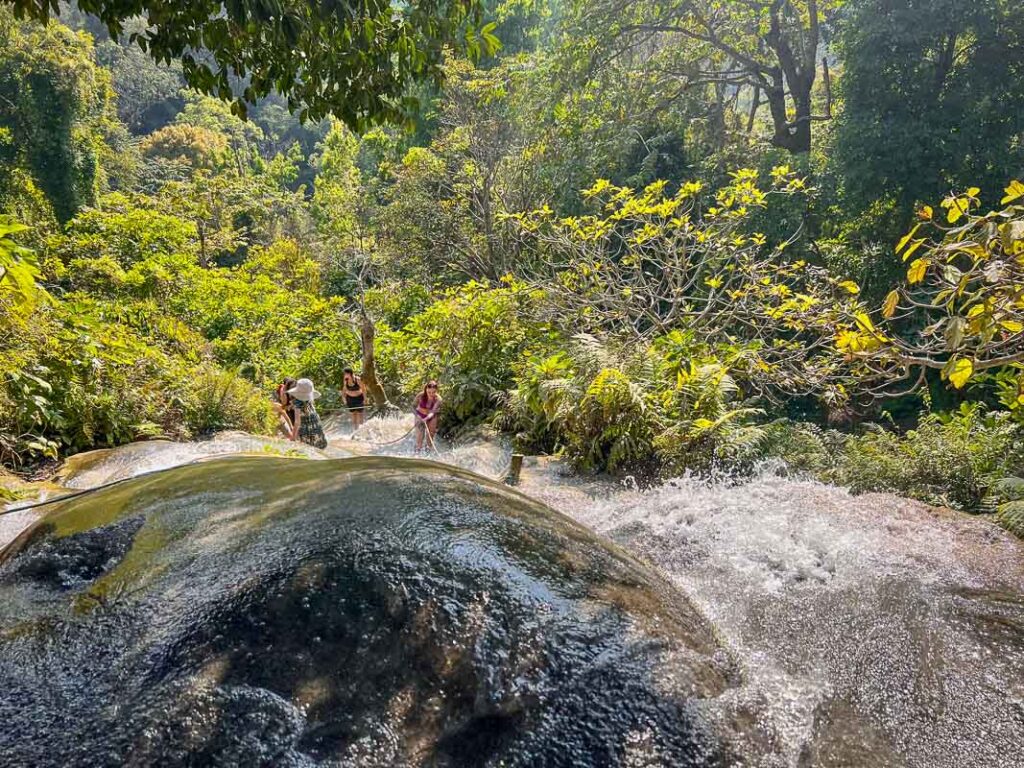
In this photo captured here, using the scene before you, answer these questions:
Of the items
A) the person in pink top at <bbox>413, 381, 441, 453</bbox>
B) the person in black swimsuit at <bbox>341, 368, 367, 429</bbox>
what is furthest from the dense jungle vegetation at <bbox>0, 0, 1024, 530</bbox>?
the person in pink top at <bbox>413, 381, 441, 453</bbox>

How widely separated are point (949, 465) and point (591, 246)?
649 centimetres

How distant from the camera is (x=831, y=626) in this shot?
3584 millimetres

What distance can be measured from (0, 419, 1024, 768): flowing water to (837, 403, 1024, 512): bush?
545mm

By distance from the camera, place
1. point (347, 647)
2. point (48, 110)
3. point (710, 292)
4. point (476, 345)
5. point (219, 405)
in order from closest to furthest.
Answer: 1. point (347, 647)
2. point (219, 405)
3. point (710, 292)
4. point (476, 345)
5. point (48, 110)

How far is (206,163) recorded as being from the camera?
40375 millimetres

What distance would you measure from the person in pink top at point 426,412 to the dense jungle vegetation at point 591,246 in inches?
46.7

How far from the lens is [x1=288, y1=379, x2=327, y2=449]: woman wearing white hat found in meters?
9.31

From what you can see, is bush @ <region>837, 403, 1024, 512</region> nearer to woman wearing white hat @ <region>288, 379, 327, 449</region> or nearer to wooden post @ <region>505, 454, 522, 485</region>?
wooden post @ <region>505, 454, 522, 485</region>

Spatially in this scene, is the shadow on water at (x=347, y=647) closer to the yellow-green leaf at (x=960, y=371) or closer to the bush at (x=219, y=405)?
the yellow-green leaf at (x=960, y=371)

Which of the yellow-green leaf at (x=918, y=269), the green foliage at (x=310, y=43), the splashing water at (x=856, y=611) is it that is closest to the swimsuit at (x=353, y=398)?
the splashing water at (x=856, y=611)

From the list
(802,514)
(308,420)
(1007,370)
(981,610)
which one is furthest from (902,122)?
(308,420)

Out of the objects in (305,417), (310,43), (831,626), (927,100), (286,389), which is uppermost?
(927,100)

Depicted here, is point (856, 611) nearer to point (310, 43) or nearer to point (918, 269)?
point (918, 269)

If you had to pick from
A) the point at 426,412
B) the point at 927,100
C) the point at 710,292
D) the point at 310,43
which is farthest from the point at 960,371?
the point at 927,100
